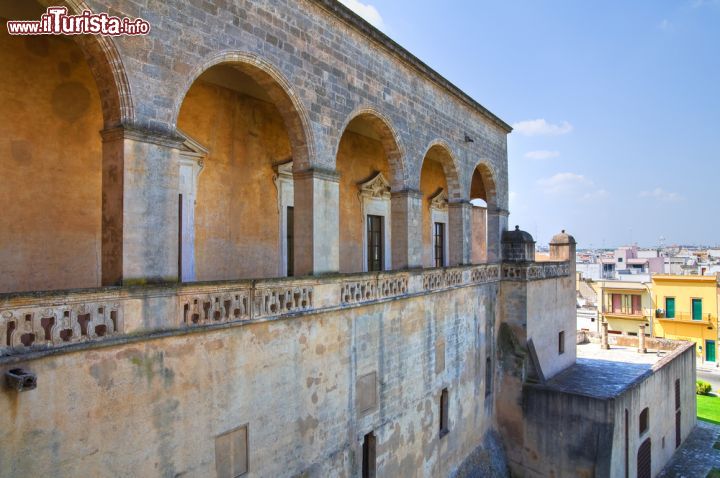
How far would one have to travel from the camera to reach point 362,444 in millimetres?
8445

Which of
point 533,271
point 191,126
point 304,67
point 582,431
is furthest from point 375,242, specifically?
point 582,431

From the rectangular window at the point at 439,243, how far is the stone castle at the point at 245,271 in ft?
7.56

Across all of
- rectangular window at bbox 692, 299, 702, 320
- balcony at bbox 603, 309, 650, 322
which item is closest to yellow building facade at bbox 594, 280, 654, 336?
balcony at bbox 603, 309, 650, 322

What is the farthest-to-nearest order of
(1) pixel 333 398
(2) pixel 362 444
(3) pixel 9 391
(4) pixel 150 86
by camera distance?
(2) pixel 362 444
(1) pixel 333 398
(4) pixel 150 86
(3) pixel 9 391

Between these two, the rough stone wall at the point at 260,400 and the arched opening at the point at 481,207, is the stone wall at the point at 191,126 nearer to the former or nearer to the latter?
the rough stone wall at the point at 260,400

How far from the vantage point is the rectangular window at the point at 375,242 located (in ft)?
41.1

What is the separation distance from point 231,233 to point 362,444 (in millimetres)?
4534

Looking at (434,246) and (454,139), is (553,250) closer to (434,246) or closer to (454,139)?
Result: (434,246)

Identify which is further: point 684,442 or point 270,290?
point 684,442

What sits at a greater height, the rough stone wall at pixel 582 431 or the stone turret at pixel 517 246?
the stone turret at pixel 517 246

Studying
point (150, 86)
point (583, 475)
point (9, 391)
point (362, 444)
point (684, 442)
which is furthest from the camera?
point (684, 442)

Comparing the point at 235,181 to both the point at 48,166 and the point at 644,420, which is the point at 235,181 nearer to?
the point at 48,166

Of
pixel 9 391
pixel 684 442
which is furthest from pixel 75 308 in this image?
pixel 684 442

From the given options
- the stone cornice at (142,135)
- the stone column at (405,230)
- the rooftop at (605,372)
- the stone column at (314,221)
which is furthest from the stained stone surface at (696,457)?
the stone cornice at (142,135)
